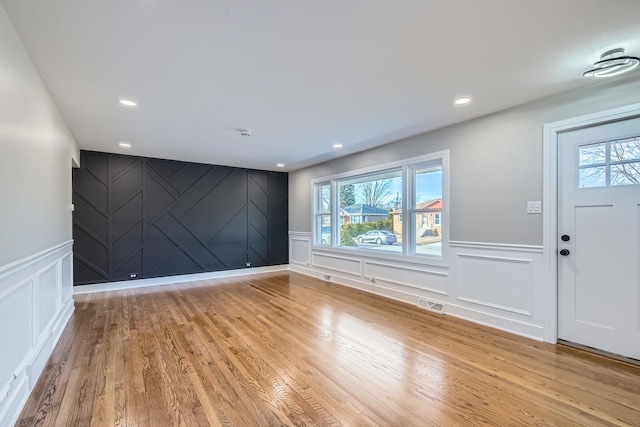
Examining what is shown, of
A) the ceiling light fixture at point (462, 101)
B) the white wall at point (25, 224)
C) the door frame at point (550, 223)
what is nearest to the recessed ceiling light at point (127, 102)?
the white wall at point (25, 224)

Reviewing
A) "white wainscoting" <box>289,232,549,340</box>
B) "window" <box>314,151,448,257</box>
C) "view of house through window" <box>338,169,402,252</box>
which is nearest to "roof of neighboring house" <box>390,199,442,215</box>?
"window" <box>314,151,448,257</box>

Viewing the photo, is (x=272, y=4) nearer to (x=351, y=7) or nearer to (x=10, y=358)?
(x=351, y=7)

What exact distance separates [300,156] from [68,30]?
386 centimetres

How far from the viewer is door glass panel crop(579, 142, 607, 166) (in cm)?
262

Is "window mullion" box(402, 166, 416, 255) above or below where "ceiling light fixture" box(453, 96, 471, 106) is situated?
below

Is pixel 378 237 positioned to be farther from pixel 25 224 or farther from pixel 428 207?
Answer: pixel 25 224

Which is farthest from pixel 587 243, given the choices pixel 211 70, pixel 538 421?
pixel 211 70

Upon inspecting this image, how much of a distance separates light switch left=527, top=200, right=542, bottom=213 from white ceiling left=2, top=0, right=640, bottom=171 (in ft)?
3.43

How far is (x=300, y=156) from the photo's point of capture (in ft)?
18.0

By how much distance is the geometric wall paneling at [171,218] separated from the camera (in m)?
5.02

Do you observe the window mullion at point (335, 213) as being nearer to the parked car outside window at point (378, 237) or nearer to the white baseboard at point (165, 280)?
the parked car outside window at point (378, 237)

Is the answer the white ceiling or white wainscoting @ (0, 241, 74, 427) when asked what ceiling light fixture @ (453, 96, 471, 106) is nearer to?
the white ceiling

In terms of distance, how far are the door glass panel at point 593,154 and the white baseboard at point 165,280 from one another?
5.86 m

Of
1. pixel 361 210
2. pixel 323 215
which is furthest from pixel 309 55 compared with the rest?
pixel 323 215
